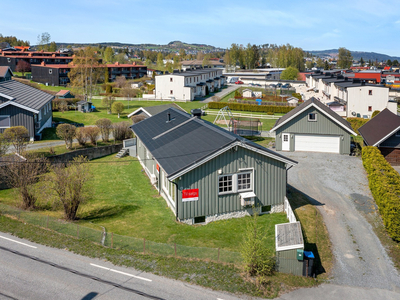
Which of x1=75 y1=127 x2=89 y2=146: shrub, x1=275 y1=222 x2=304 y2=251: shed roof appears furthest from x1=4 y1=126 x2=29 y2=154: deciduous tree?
x1=275 y1=222 x2=304 y2=251: shed roof

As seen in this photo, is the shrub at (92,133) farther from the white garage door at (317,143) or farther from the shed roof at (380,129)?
the shed roof at (380,129)

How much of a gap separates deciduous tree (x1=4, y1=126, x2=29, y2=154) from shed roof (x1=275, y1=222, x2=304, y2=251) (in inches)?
772

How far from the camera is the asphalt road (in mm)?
12773

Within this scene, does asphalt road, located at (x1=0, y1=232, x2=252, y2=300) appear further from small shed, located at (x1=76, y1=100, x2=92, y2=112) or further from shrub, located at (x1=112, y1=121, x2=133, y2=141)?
small shed, located at (x1=76, y1=100, x2=92, y2=112)

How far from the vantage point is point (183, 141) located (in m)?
23.1

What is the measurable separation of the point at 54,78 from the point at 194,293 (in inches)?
3461

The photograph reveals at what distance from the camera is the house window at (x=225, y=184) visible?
64.6 feet

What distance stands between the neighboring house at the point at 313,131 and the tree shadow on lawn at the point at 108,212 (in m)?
19.0

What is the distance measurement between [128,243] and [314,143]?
24531 millimetres

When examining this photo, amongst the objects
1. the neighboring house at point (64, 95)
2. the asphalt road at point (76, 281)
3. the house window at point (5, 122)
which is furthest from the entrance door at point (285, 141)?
the neighboring house at point (64, 95)

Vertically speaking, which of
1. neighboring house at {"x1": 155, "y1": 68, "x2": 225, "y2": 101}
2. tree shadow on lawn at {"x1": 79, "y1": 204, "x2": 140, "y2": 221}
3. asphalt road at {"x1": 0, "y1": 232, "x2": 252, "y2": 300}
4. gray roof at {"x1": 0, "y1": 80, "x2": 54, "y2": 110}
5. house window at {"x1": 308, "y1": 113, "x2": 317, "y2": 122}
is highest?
neighboring house at {"x1": 155, "y1": 68, "x2": 225, "y2": 101}

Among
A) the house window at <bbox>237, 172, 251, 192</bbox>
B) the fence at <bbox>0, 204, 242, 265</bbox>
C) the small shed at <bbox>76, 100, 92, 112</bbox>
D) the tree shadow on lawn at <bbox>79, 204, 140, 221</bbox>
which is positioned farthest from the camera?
the small shed at <bbox>76, 100, 92, 112</bbox>

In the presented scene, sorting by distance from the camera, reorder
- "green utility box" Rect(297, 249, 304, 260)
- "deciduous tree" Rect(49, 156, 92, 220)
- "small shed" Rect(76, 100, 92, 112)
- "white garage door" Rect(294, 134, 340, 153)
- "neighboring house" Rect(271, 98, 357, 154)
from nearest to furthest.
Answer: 1. "green utility box" Rect(297, 249, 304, 260)
2. "deciduous tree" Rect(49, 156, 92, 220)
3. "neighboring house" Rect(271, 98, 357, 154)
4. "white garage door" Rect(294, 134, 340, 153)
5. "small shed" Rect(76, 100, 92, 112)

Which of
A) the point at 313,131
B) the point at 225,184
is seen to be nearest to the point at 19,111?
the point at 225,184
